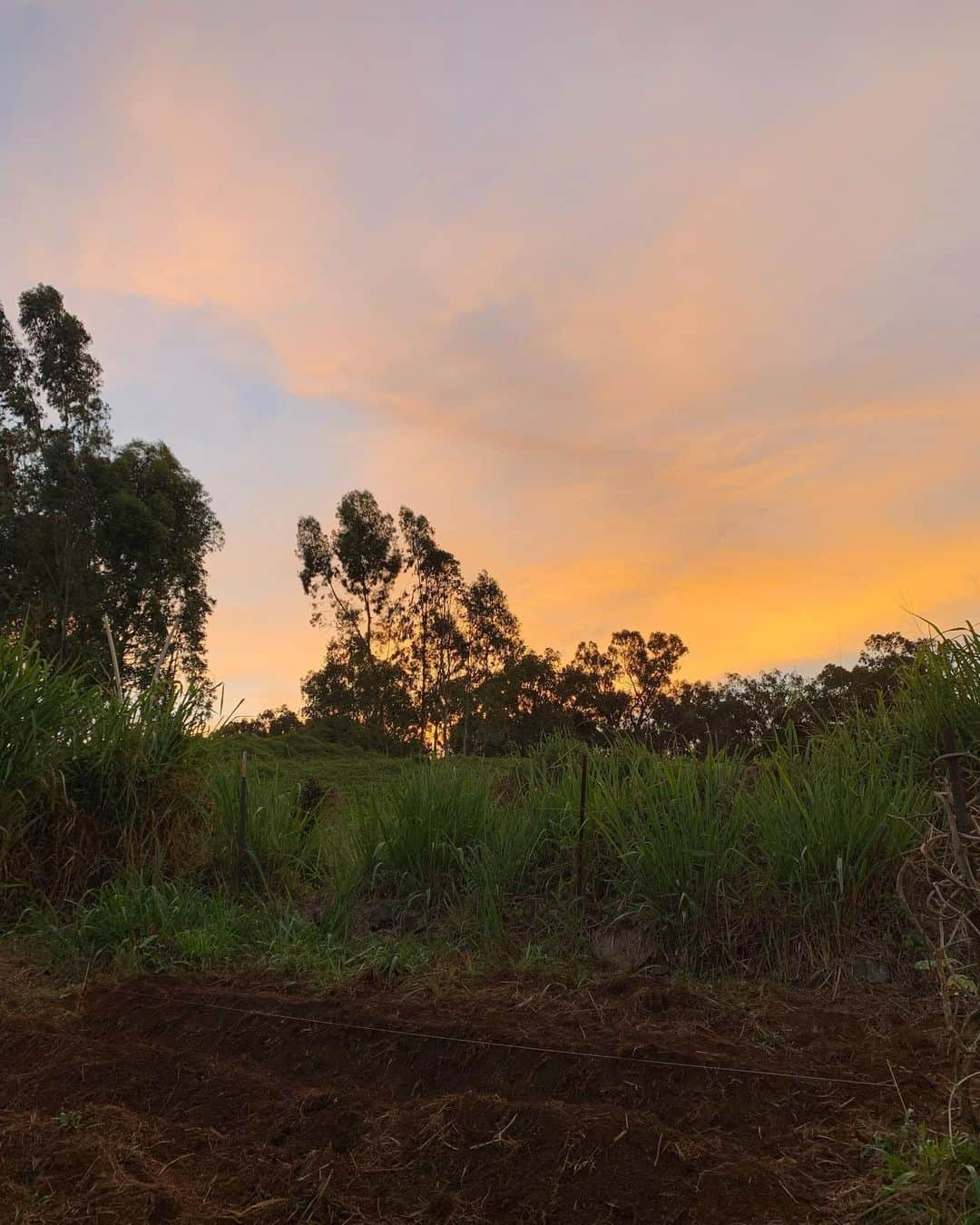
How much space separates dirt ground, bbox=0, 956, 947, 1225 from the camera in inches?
79.4

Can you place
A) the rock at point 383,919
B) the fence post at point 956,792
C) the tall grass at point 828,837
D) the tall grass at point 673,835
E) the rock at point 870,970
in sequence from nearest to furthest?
the fence post at point 956,792
the rock at point 870,970
the tall grass at point 828,837
the tall grass at point 673,835
the rock at point 383,919

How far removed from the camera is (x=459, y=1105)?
2.41 m

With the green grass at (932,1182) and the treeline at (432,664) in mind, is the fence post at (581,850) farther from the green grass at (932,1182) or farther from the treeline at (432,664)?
the treeline at (432,664)

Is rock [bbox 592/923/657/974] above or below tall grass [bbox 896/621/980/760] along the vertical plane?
below

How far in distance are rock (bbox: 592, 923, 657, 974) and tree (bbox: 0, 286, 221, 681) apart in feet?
59.7

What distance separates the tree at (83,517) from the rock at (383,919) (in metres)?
17.1

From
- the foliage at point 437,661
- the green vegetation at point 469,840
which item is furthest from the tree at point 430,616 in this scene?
the green vegetation at point 469,840

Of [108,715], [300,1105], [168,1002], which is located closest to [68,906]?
[108,715]

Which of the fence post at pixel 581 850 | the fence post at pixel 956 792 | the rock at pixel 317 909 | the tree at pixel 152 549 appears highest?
the tree at pixel 152 549

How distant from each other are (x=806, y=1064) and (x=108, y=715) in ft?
15.0

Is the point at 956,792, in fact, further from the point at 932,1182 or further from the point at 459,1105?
the point at 459,1105

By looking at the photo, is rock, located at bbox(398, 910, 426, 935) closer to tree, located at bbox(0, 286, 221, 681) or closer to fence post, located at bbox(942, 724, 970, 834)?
fence post, located at bbox(942, 724, 970, 834)

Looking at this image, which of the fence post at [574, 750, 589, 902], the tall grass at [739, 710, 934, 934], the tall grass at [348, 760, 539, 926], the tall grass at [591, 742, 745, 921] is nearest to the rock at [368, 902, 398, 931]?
the tall grass at [348, 760, 539, 926]

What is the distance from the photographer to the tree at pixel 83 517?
21016mm
